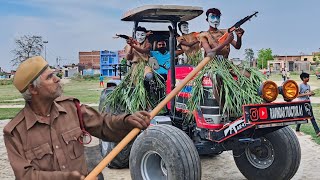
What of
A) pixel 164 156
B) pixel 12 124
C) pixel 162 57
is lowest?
pixel 164 156

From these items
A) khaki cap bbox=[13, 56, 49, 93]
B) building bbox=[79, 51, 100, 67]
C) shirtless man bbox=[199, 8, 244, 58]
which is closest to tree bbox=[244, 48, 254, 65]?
shirtless man bbox=[199, 8, 244, 58]

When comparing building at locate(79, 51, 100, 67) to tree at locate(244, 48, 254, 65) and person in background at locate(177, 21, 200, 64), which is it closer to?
person in background at locate(177, 21, 200, 64)

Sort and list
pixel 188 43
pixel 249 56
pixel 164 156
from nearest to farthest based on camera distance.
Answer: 1. pixel 164 156
2. pixel 249 56
3. pixel 188 43

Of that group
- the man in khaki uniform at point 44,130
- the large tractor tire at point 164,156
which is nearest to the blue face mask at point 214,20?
the large tractor tire at point 164,156

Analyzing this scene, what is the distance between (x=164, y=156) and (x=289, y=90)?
5.42ft

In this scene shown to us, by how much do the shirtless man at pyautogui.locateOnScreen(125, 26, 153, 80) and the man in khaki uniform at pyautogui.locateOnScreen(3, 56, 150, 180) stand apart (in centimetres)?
409

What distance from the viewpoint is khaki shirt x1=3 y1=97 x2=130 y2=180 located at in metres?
2.77

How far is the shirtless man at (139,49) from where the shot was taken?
719 centimetres

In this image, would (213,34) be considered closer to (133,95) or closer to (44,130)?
(133,95)

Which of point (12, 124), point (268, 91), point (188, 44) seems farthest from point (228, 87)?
point (12, 124)

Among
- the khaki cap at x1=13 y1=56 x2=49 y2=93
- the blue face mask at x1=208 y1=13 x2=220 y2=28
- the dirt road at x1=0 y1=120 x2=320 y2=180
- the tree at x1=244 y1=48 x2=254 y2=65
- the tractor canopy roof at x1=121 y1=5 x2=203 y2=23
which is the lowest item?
the dirt road at x1=0 y1=120 x2=320 y2=180

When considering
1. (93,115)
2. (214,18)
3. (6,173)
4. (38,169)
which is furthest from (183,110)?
(38,169)

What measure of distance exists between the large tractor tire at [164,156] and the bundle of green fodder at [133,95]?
1.18 m

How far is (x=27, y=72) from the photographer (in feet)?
9.36
